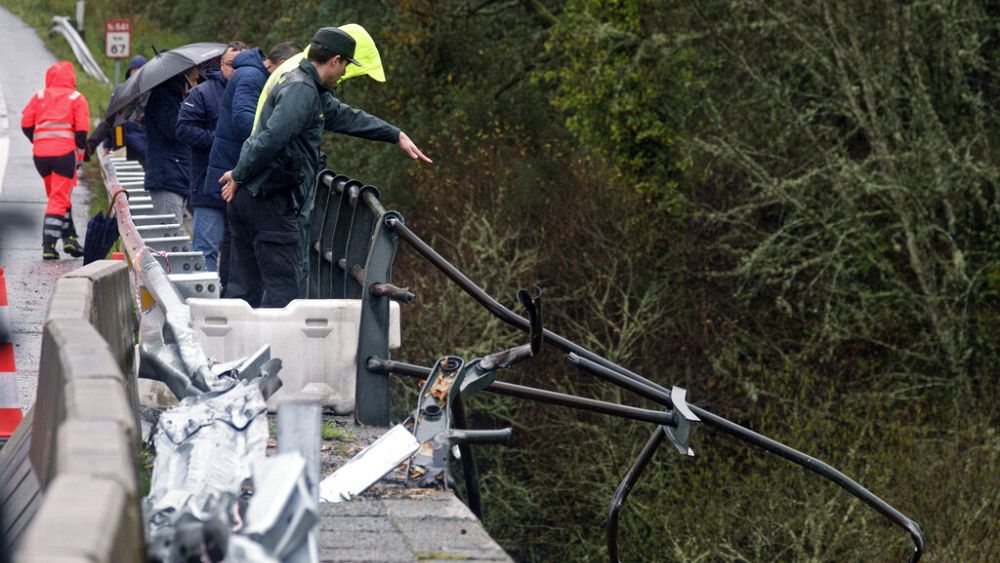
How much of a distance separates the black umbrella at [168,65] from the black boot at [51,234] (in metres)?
3.26

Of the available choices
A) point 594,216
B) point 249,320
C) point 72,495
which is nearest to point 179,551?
point 72,495

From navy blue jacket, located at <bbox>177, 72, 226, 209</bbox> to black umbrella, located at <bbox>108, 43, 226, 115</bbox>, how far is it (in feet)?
2.50

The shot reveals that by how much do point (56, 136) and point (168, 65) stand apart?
13.1 ft

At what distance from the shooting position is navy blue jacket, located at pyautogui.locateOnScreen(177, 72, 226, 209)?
9.54 m

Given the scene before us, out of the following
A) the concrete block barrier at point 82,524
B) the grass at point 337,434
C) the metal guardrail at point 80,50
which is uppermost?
the concrete block barrier at point 82,524

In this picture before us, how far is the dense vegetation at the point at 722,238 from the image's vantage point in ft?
64.4

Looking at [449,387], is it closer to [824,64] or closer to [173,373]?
[173,373]

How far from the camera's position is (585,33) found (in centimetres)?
2294

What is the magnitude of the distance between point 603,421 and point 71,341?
19.3 metres

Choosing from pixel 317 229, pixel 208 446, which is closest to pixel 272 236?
pixel 317 229

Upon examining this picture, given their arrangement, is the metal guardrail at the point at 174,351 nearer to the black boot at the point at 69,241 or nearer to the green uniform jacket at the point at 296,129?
the green uniform jacket at the point at 296,129

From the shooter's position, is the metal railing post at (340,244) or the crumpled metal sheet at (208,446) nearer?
the crumpled metal sheet at (208,446)

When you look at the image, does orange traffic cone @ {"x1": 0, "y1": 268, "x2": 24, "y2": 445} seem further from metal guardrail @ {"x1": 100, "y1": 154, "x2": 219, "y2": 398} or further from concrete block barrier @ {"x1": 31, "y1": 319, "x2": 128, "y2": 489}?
concrete block barrier @ {"x1": 31, "y1": 319, "x2": 128, "y2": 489}

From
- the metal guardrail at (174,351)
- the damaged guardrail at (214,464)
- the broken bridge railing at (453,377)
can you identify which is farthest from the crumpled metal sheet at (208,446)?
the broken bridge railing at (453,377)
